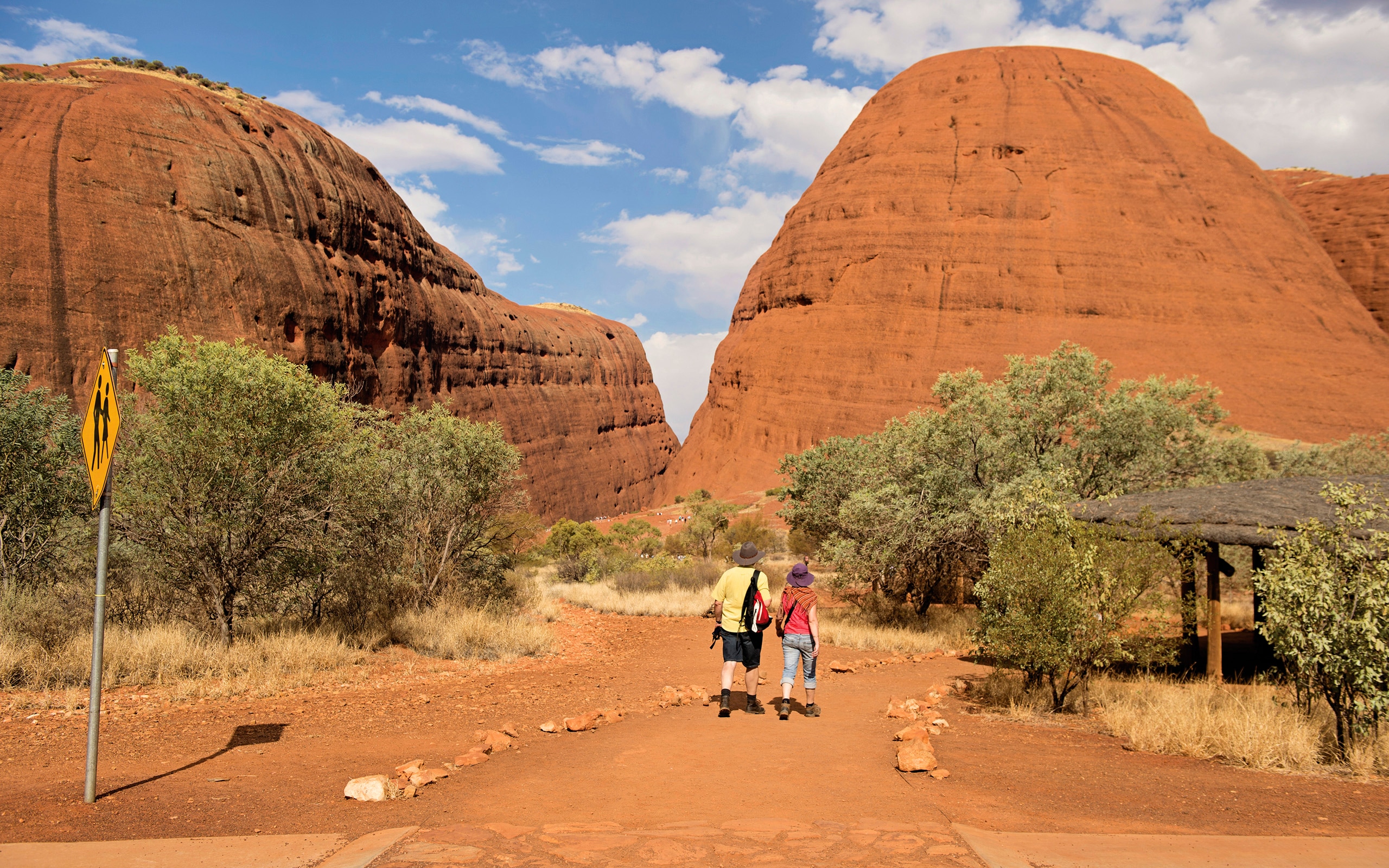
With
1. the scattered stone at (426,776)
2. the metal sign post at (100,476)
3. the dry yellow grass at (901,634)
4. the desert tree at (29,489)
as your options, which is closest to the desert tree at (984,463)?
the dry yellow grass at (901,634)

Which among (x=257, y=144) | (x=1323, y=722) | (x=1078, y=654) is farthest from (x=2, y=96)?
(x=1323, y=722)

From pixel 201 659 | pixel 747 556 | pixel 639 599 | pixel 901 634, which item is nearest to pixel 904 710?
pixel 747 556

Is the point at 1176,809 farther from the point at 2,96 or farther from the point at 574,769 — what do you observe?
the point at 2,96

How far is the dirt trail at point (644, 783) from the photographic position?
4.32 metres

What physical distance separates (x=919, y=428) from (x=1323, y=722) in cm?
920

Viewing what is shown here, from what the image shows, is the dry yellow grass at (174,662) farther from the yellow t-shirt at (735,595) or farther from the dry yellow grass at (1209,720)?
the dry yellow grass at (1209,720)

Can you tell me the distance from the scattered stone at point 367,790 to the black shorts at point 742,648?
3471 mm

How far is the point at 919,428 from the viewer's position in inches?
618

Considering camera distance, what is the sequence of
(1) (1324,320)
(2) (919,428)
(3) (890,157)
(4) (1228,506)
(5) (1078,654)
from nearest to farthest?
(5) (1078,654) → (4) (1228,506) → (2) (919,428) → (1) (1324,320) → (3) (890,157)

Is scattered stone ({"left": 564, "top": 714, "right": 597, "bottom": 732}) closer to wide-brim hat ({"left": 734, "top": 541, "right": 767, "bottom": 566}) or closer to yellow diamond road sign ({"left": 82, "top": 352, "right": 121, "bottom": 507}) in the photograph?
wide-brim hat ({"left": 734, "top": 541, "right": 767, "bottom": 566})

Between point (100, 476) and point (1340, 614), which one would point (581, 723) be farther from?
point (1340, 614)

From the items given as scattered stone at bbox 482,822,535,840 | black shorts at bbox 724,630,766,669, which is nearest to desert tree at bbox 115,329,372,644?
black shorts at bbox 724,630,766,669

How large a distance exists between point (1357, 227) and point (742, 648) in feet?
207

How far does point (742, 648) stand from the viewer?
7613 millimetres
